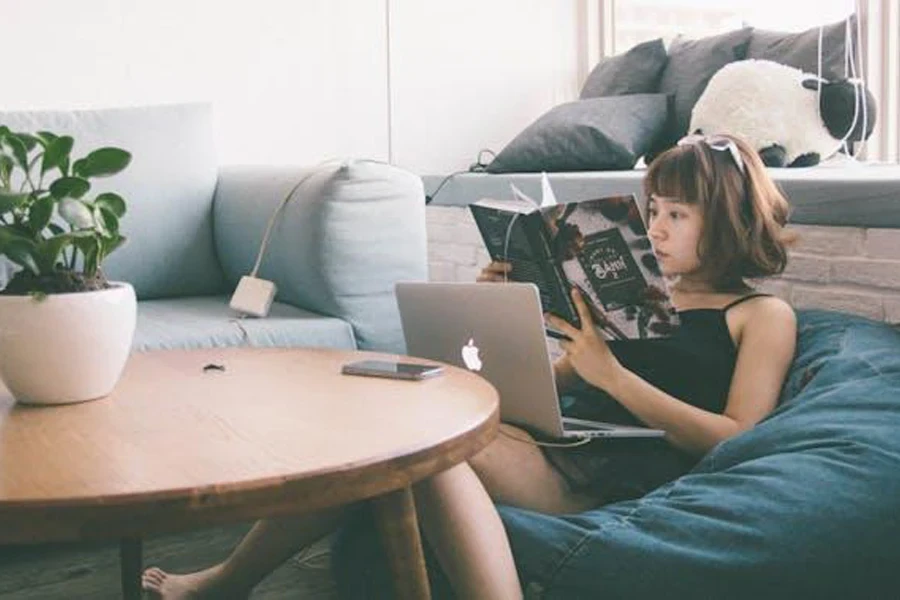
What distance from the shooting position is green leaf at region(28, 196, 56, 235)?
1.02 m

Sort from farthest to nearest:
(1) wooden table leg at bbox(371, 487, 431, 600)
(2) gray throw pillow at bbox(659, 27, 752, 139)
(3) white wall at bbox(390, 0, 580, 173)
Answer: (3) white wall at bbox(390, 0, 580, 173) → (2) gray throw pillow at bbox(659, 27, 752, 139) → (1) wooden table leg at bbox(371, 487, 431, 600)

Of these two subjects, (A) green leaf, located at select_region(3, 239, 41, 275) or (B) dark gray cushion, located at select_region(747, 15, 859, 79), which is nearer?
(A) green leaf, located at select_region(3, 239, 41, 275)

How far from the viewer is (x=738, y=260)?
1.43 metres

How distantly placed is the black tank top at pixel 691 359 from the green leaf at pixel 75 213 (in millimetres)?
717

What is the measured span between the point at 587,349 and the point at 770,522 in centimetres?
43

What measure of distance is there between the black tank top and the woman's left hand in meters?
0.04

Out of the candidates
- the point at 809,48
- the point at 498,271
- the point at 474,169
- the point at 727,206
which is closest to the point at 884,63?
the point at 809,48

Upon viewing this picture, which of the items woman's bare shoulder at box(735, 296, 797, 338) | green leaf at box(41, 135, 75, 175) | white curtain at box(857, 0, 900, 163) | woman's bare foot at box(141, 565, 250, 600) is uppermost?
white curtain at box(857, 0, 900, 163)

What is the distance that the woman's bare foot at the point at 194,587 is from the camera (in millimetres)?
1316

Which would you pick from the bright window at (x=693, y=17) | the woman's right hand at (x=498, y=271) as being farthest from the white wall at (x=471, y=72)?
the woman's right hand at (x=498, y=271)

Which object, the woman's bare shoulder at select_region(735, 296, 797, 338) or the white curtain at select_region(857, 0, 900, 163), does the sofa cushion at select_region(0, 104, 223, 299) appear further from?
the white curtain at select_region(857, 0, 900, 163)

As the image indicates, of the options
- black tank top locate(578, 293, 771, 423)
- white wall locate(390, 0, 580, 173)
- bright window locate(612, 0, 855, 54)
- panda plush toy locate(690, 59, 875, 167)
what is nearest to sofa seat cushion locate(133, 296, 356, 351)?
black tank top locate(578, 293, 771, 423)

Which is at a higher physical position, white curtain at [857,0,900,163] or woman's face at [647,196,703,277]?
white curtain at [857,0,900,163]

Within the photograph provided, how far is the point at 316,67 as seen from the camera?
287 cm
